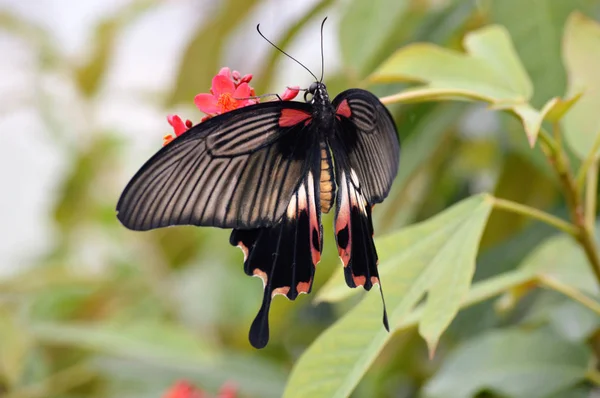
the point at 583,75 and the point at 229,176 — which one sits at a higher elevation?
the point at 229,176

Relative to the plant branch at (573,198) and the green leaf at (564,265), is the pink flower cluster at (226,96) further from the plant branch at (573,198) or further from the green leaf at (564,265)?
the green leaf at (564,265)

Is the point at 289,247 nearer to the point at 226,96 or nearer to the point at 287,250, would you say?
the point at 287,250

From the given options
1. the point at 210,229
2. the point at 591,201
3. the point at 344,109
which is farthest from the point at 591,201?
the point at 210,229

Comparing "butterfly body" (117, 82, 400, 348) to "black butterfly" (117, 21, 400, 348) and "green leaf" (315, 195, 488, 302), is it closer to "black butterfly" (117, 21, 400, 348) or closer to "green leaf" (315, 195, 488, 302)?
"black butterfly" (117, 21, 400, 348)

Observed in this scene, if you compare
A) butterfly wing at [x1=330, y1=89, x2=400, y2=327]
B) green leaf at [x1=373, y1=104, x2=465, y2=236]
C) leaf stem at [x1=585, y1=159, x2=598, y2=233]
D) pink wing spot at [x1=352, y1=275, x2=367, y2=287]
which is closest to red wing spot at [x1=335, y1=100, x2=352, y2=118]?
butterfly wing at [x1=330, y1=89, x2=400, y2=327]

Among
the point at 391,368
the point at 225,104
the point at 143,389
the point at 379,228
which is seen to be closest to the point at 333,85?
the point at 379,228

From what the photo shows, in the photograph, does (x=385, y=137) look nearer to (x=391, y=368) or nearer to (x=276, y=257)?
(x=276, y=257)
